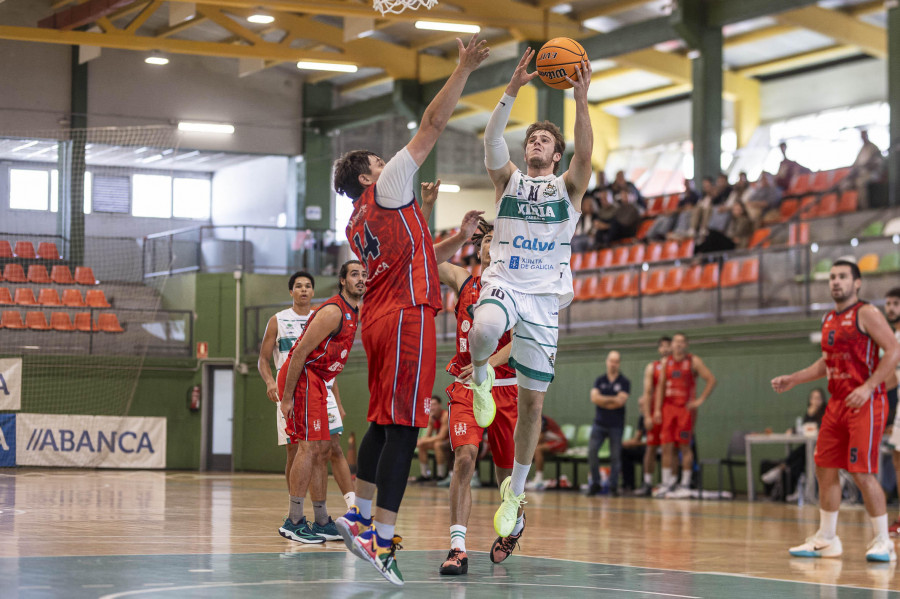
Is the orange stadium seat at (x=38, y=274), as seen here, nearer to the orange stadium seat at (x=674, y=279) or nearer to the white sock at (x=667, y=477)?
the orange stadium seat at (x=674, y=279)

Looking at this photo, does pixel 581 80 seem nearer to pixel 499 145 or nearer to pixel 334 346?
pixel 499 145

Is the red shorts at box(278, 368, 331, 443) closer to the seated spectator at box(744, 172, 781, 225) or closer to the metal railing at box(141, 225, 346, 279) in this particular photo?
the seated spectator at box(744, 172, 781, 225)

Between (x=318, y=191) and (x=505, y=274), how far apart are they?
2347 cm

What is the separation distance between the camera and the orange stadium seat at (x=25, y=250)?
73.2 feet

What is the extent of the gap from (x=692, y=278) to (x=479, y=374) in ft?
36.9

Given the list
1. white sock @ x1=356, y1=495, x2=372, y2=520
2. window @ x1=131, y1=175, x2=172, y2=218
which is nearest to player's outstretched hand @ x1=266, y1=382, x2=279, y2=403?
white sock @ x1=356, y1=495, x2=372, y2=520

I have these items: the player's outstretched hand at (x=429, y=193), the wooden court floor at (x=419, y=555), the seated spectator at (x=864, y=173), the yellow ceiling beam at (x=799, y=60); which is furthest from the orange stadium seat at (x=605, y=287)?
the yellow ceiling beam at (x=799, y=60)

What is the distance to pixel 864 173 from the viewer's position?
17438mm

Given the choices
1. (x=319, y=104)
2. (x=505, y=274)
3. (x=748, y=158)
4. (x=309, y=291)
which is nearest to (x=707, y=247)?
(x=748, y=158)

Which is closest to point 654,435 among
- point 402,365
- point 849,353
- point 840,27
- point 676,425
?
point 676,425

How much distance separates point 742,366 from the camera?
16.5m

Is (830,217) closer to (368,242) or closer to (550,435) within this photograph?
(550,435)

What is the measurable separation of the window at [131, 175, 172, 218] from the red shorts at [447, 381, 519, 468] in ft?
61.8

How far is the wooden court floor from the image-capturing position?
529cm
